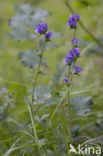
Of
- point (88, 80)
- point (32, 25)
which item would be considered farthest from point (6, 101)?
point (88, 80)

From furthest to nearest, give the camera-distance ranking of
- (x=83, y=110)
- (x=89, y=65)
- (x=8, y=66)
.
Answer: (x=8, y=66)
(x=89, y=65)
(x=83, y=110)

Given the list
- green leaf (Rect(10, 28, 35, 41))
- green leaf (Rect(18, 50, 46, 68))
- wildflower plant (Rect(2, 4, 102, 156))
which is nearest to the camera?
wildflower plant (Rect(2, 4, 102, 156))

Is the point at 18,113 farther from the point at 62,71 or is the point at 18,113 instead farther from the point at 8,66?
the point at 8,66

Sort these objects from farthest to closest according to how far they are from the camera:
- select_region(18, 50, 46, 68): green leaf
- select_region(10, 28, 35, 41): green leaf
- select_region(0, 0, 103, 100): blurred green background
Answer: select_region(0, 0, 103, 100): blurred green background, select_region(10, 28, 35, 41): green leaf, select_region(18, 50, 46, 68): green leaf

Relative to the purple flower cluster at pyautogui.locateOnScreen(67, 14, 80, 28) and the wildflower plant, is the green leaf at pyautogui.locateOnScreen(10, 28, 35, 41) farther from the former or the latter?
the purple flower cluster at pyautogui.locateOnScreen(67, 14, 80, 28)

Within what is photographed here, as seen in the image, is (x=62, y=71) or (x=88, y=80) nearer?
(x=62, y=71)

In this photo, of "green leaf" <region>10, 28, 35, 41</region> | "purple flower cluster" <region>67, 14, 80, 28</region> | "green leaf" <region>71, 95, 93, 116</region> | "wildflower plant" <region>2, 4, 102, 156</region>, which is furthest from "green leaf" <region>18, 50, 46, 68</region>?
"purple flower cluster" <region>67, 14, 80, 28</region>

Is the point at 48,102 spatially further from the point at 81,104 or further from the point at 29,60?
the point at 29,60

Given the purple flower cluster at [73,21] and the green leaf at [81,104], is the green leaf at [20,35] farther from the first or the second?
the purple flower cluster at [73,21]
